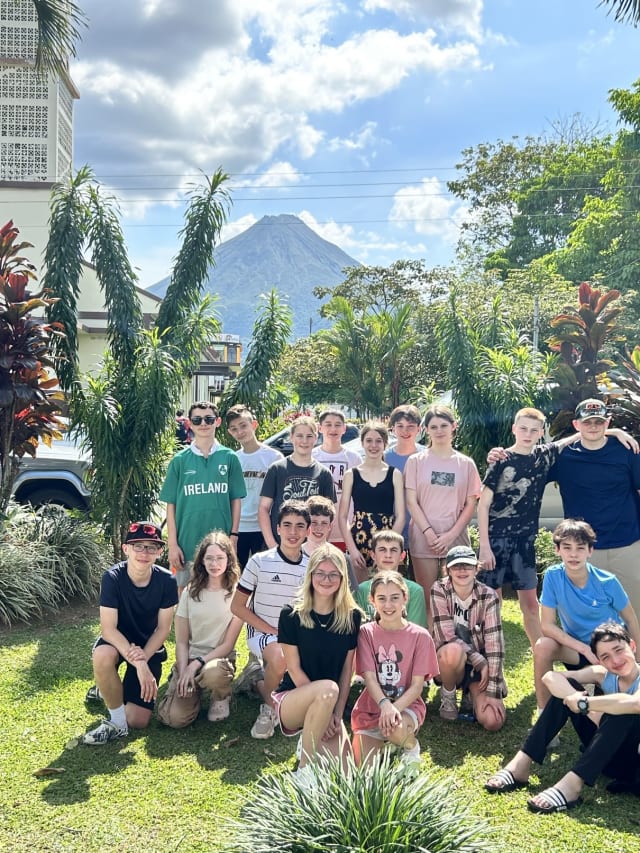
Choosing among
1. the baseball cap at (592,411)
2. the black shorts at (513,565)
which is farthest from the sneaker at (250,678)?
the baseball cap at (592,411)

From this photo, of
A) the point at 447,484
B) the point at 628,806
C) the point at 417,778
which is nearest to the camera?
the point at 417,778

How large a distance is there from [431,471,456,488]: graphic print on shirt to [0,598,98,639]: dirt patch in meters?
3.59

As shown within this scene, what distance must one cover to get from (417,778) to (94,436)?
231 inches

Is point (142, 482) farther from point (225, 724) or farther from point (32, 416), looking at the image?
point (225, 724)

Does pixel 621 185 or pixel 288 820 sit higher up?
pixel 621 185

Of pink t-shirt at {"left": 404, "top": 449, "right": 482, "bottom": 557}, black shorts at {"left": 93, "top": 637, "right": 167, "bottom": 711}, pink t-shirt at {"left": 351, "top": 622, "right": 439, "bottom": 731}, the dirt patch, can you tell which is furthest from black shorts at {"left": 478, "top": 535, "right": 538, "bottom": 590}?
the dirt patch

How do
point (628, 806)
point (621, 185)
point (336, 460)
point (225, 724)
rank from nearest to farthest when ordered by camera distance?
point (628, 806) → point (225, 724) → point (336, 460) → point (621, 185)

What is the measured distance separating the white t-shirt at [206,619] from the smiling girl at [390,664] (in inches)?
46.6

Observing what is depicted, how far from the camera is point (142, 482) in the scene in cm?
832

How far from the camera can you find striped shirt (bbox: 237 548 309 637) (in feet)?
15.5

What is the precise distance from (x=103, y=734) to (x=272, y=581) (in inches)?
51.5

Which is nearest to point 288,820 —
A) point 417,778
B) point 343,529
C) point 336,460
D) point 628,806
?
point 417,778

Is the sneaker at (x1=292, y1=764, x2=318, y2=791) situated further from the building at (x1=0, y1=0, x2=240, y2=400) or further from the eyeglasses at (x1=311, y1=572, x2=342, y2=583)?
the building at (x1=0, y1=0, x2=240, y2=400)

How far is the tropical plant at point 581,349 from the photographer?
865cm
